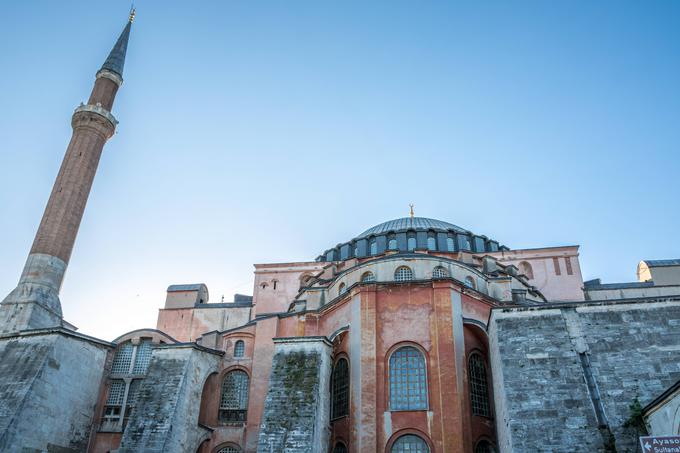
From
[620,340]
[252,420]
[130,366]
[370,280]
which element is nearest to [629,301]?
[620,340]

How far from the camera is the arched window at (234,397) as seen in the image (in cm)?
2209

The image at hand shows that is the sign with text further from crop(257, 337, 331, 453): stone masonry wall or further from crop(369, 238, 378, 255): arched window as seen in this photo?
crop(369, 238, 378, 255): arched window

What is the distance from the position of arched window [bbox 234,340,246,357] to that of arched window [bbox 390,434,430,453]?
8.25 metres

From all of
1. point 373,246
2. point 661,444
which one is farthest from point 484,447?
point 373,246

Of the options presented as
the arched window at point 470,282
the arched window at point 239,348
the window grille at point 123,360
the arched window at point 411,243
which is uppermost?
the arched window at point 411,243

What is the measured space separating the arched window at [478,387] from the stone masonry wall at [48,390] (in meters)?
14.6

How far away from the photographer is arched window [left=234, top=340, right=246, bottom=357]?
23.5 m

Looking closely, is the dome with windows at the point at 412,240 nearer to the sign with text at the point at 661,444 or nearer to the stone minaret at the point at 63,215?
the stone minaret at the point at 63,215

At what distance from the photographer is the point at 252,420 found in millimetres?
21469

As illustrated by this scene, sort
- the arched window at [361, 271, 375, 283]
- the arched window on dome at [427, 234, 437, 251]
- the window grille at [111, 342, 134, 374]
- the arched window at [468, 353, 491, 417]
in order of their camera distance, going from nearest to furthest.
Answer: the arched window at [468, 353, 491, 417] → the arched window at [361, 271, 375, 283] → the window grille at [111, 342, 134, 374] → the arched window on dome at [427, 234, 437, 251]

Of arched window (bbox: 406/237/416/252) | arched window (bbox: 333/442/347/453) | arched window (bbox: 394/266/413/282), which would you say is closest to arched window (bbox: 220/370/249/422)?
arched window (bbox: 333/442/347/453)

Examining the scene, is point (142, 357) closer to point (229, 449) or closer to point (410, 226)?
point (229, 449)

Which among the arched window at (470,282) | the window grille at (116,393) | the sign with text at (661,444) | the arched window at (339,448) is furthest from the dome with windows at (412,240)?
the sign with text at (661,444)

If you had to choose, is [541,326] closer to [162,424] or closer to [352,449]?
[352,449]
